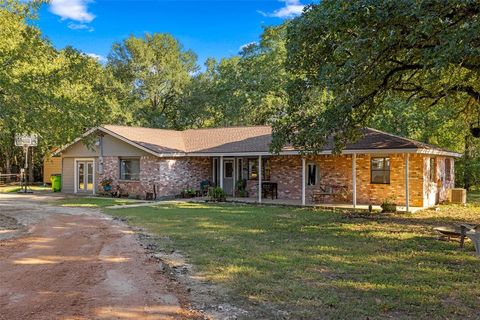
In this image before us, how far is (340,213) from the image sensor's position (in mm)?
15633

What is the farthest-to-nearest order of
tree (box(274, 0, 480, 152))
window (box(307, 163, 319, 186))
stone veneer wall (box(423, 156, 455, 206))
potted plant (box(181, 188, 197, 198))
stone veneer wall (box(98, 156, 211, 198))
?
potted plant (box(181, 188, 197, 198)) → stone veneer wall (box(98, 156, 211, 198)) → window (box(307, 163, 319, 186)) → stone veneer wall (box(423, 156, 455, 206)) → tree (box(274, 0, 480, 152))

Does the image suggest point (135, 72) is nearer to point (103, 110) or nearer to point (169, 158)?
point (169, 158)

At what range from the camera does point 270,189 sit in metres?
21.1

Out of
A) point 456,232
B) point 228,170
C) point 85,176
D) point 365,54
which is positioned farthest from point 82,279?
point 85,176

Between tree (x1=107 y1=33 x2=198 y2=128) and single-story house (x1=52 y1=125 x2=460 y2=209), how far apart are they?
1279 centimetres

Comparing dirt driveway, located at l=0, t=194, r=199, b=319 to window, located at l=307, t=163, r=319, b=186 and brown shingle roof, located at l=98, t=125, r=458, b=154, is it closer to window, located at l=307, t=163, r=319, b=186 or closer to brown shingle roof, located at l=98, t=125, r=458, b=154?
brown shingle roof, located at l=98, t=125, r=458, b=154

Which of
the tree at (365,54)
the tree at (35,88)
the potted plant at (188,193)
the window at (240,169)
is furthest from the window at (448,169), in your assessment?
the tree at (35,88)

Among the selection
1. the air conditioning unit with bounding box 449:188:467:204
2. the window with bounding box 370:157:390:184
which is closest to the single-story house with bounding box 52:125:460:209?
the window with bounding box 370:157:390:184

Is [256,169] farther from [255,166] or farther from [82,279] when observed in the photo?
[82,279]

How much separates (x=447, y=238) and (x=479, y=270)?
3163mm

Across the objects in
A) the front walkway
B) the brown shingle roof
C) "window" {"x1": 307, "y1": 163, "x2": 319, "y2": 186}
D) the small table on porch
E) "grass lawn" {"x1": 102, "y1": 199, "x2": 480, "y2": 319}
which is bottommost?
"grass lawn" {"x1": 102, "y1": 199, "x2": 480, "y2": 319}

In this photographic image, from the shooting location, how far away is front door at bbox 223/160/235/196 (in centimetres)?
2297

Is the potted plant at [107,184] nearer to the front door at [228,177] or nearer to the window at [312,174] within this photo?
the front door at [228,177]

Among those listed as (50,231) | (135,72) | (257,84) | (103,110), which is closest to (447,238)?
(50,231)
